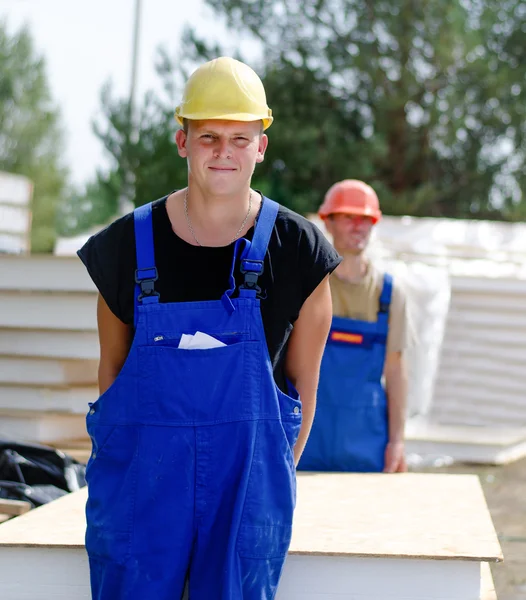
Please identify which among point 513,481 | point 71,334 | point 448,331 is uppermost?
point 71,334

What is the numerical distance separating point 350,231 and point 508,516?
334 cm

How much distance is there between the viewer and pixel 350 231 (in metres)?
4.86

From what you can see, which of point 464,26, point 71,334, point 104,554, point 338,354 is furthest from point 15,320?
point 464,26

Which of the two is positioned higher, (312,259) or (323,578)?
(312,259)

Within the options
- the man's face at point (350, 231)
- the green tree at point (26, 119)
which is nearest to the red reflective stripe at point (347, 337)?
the man's face at point (350, 231)

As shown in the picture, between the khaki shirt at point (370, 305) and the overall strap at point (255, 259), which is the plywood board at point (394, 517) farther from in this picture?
the overall strap at point (255, 259)

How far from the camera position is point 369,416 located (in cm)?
462

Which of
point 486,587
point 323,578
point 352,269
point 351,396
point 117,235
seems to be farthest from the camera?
point 352,269

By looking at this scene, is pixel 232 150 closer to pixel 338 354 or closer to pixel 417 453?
pixel 338 354

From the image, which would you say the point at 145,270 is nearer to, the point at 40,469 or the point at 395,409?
the point at 395,409

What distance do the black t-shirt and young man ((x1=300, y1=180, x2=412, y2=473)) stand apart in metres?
1.91

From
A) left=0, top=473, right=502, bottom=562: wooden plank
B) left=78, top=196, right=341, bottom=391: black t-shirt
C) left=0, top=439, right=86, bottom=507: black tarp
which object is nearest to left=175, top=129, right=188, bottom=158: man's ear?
left=78, top=196, right=341, bottom=391: black t-shirt

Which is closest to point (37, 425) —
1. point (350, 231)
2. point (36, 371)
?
point (36, 371)

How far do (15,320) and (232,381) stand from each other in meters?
3.33
